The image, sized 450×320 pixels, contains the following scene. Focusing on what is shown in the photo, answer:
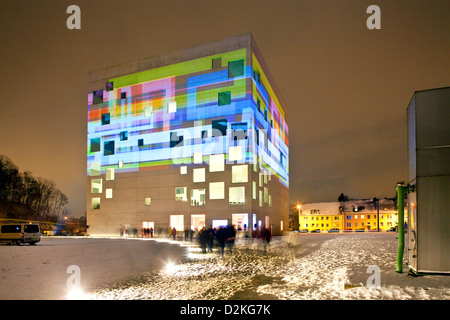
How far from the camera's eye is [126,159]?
5625 cm

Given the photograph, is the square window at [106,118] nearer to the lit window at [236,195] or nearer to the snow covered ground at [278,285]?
the lit window at [236,195]

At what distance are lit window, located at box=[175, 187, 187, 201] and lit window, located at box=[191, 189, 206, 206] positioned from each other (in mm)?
1276

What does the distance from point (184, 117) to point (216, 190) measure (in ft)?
37.6

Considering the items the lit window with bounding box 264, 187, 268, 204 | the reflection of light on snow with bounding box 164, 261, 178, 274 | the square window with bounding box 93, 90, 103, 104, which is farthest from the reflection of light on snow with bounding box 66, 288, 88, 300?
the square window with bounding box 93, 90, 103, 104

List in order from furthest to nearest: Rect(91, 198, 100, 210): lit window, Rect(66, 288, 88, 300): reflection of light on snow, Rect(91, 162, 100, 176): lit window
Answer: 1. Rect(91, 198, 100, 210): lit window
2. Rect(91, 162, 100, 176): lit window
3. Rect(66, 288, 88, 300): reflection of light on snow

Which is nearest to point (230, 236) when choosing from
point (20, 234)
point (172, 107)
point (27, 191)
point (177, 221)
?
point (20, 234)

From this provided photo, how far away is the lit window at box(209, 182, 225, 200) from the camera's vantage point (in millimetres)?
49375

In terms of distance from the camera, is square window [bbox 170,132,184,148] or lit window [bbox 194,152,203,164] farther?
square window [bbox 170,132,184,148]

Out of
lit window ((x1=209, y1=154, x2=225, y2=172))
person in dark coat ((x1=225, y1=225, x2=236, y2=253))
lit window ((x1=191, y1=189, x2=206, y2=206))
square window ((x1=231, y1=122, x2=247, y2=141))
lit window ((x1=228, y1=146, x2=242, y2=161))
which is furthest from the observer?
lit window ((x1=191, y1=189, x2=206, y2=206))

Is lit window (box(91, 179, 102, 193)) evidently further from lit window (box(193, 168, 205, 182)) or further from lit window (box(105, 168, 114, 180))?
lit window (box(193, 168, 205, 182))

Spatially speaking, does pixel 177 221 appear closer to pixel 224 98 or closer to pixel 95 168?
pixel 95 168

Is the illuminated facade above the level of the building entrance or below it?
above

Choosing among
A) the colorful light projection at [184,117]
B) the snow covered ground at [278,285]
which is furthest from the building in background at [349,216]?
the snow covered ground at [278,285]
